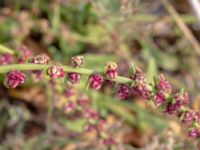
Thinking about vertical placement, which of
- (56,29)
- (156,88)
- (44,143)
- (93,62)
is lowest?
(44,143)

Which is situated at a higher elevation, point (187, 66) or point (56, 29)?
point (56, 29)

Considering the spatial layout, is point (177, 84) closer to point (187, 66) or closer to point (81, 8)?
point (187, 66)

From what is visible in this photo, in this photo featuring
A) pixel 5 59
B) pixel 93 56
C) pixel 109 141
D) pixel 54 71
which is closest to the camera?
pixel 54 71

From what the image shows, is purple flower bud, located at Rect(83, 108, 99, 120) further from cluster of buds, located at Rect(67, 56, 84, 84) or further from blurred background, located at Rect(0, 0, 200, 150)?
cluster of buds, located at Rect(67, 56, 84, 84)

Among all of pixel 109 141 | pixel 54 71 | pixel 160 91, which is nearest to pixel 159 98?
pixel 160 91

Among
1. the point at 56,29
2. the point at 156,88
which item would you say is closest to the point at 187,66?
the point at 56,29

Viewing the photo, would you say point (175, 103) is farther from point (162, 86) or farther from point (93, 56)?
point (93, 56)

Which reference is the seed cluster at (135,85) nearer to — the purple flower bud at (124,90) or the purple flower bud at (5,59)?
the purple flower bud at (124,90)
